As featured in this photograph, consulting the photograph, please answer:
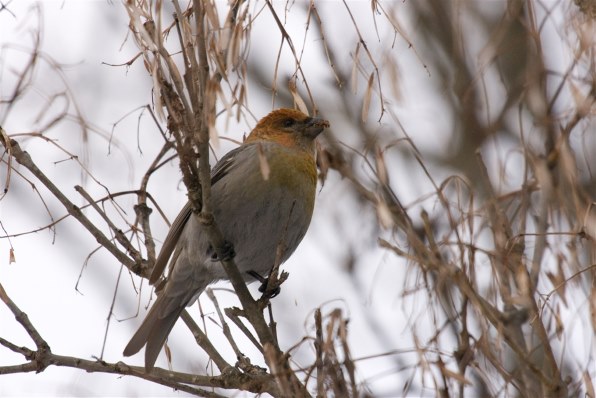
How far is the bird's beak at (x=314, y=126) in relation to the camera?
5.54 m

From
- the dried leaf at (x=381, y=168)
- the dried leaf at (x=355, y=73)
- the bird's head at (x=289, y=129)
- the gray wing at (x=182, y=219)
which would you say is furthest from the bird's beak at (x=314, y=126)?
the dried leaf at (x=381, y=168)

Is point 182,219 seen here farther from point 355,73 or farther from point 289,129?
point 355,73

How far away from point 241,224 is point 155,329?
888 millimetres

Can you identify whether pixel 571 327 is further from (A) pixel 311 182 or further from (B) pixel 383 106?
(A) pixel 311 182

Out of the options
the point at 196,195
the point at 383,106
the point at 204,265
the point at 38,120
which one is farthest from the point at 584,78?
the point at 204,265

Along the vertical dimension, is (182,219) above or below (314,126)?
below

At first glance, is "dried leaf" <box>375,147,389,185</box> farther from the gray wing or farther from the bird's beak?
the bird's beak

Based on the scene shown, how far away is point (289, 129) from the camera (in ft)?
→ 19.2

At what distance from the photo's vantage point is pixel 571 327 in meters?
3.20

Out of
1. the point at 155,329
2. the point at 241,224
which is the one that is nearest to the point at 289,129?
the point at 241,224

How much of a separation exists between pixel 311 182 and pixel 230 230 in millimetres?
617

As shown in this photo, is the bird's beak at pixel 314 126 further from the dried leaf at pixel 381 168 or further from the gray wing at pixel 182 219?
→ the dried leaf at pixel 381 168

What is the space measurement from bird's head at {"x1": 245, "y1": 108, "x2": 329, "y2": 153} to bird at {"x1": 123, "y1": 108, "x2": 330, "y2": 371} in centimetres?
2

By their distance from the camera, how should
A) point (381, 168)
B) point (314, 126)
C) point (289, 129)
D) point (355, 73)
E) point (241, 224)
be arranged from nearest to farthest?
point (381, 168), point (355, 73), point (241, 224), point (314, 126), point (289, 129)
